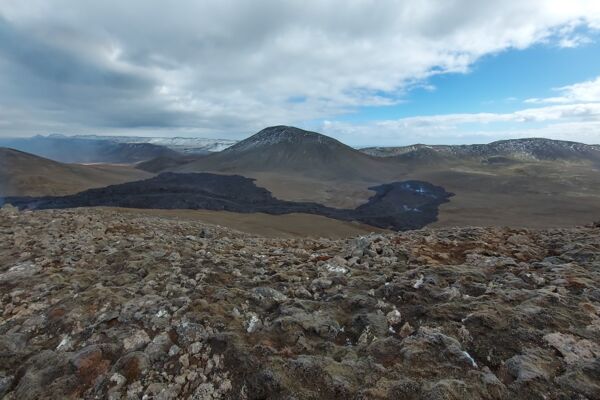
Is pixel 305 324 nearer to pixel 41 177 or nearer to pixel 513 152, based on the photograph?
pixel 41 177

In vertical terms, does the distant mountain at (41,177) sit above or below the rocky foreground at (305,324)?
below

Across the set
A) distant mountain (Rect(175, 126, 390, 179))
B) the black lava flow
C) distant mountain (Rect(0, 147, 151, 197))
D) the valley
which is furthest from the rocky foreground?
distant mountain (Rect(175, 126, 390, 179))

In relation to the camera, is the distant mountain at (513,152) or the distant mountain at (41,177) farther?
the distant mountain at (513,152)

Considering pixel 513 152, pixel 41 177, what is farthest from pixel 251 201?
pixel 513 152

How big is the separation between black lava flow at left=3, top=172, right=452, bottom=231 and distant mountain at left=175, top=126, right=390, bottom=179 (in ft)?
109

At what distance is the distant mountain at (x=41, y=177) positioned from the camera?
249ft

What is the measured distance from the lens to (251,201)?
78.6m

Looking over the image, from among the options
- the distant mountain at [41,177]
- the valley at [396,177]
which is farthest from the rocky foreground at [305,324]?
the distant mountain at [41,177]

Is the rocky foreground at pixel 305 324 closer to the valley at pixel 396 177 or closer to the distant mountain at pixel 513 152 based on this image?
the valley at pixel 396 177

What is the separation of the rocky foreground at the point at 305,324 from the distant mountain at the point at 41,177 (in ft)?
267

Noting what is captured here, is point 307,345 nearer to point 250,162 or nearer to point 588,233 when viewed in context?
point 588,233

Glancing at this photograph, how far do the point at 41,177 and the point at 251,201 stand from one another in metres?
50.6

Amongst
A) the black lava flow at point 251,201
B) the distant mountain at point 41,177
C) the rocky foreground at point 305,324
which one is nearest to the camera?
the rocky foreground at point 305,324

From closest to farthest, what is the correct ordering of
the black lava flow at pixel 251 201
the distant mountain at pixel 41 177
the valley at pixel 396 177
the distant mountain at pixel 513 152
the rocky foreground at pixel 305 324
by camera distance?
the rocky foreground at pixel 305 324 → the black lava flow at pixel 251 201 → the valley at pixel 396 177 → the distant mountain at pixel 41 177 → the distant mountain at pixel 513 152
